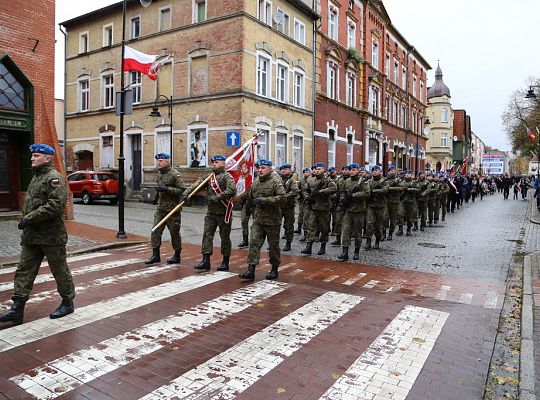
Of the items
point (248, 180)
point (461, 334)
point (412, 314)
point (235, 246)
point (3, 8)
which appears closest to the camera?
point (461, 334)

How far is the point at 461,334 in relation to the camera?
5.30m

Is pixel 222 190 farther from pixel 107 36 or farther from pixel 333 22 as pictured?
pixel 333 22

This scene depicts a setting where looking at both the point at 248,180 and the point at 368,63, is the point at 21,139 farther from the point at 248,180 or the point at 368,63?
the point at 368,63

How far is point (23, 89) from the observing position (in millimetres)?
13867

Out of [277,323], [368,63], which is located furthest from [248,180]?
[368,63]

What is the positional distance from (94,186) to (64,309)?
18.1 metres

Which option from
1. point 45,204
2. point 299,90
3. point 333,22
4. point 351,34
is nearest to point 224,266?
point 45,204

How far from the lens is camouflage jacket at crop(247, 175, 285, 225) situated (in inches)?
304

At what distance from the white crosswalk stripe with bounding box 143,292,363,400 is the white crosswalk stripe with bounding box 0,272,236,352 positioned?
187cm

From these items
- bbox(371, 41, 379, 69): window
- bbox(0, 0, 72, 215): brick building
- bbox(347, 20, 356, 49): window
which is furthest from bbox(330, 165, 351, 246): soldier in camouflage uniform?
bbox(371, 41, 379, 69): window

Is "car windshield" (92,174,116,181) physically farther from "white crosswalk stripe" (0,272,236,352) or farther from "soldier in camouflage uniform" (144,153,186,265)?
"white crosswalk stripe" (0,272,236,352)

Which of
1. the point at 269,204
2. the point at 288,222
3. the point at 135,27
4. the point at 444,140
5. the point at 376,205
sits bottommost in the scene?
the point at 288,222

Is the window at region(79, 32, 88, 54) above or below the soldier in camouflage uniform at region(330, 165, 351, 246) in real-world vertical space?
above

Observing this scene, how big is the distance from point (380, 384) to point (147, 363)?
211 cm
